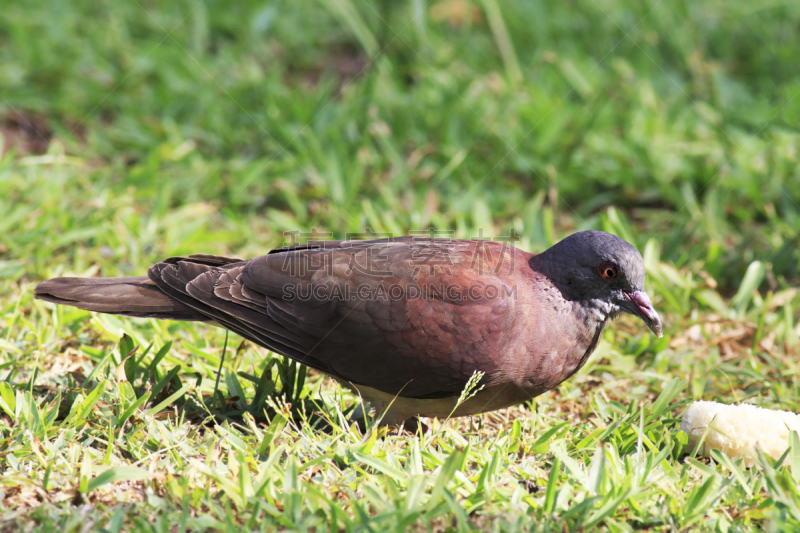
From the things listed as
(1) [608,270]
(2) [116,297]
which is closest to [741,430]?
(1) [608,270]

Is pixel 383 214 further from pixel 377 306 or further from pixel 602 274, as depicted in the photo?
pixel 602 274

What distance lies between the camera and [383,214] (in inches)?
203

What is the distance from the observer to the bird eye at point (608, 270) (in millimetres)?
3467

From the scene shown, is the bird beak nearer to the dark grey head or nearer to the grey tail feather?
the dark grey head

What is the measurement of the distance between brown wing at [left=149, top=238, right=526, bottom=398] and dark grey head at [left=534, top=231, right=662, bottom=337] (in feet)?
0.71

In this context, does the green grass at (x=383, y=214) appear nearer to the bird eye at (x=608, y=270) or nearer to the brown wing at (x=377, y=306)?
the brown wing at (x=377, y=306)

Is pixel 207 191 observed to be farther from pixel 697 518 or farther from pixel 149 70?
pixel 697 518

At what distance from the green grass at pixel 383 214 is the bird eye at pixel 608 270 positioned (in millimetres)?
632

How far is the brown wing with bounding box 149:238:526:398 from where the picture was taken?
3.32 metres

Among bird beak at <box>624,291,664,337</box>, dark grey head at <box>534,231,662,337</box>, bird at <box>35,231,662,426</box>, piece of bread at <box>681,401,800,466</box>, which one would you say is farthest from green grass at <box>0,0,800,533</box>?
dark grey head at <box>534,231,662,337</box>

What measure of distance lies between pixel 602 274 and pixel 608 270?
0.03 meters

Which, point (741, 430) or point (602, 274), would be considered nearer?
point (741, 430)

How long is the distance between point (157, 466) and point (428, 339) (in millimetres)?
1240

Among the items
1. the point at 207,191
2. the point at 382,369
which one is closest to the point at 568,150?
the point at 207,191
